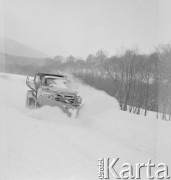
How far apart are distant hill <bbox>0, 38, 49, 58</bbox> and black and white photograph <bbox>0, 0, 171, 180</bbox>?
12 mm

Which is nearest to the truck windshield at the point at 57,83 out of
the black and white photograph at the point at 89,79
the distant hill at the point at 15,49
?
the black and white photograph at the point at 89,79

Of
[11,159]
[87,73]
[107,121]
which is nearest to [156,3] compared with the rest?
[87,73]

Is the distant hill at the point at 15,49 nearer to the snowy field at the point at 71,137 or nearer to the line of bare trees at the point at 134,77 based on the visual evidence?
the snowy field at the point at 71,137

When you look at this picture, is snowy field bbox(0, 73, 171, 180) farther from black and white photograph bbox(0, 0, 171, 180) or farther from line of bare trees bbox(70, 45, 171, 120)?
line of bare trees bbox(70, 45, 171, 120)

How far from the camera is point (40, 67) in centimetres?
305

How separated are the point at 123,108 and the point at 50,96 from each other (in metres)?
1.03

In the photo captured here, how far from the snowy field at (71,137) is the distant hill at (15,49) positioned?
0.30 meters

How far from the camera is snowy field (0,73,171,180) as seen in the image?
7.86ft

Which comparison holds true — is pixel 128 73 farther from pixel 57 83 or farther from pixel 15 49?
pixel 15 49

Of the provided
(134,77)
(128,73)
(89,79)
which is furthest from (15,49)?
(134,77)

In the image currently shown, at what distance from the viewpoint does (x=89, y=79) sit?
3.14 metres

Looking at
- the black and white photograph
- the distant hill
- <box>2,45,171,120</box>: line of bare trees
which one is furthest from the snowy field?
the distant hill

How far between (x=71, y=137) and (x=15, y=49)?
1312 mm

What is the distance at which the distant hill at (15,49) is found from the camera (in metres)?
2.92
